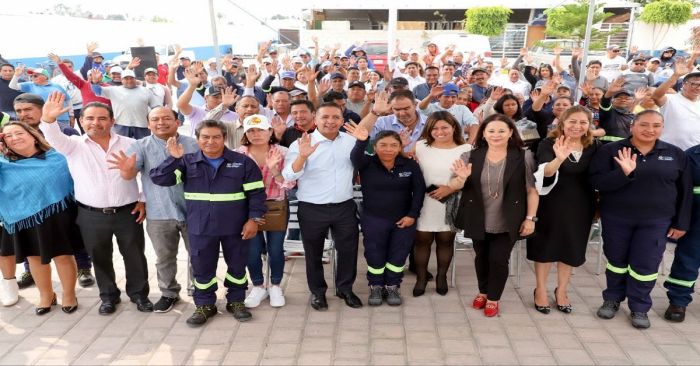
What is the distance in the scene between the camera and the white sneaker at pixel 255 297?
4.20m

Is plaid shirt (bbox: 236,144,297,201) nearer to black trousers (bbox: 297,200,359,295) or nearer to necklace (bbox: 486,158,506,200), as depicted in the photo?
black trousers (bbox: 297,200,359,295)

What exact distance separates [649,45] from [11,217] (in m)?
31.4

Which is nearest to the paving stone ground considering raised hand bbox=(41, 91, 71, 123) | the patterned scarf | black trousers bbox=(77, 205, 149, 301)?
black trousers bbox=(77, 205, 149, 301)

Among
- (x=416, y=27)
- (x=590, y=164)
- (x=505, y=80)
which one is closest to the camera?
(x=590, y=164)

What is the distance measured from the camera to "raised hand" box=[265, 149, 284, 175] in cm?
382

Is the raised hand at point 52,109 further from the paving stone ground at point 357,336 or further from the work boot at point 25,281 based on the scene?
the work boot at point 25,281

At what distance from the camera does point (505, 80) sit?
9297 millimetres

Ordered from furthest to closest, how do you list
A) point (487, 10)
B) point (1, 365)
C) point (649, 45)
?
point (487, 10), point (649, 45), point (1, 365)

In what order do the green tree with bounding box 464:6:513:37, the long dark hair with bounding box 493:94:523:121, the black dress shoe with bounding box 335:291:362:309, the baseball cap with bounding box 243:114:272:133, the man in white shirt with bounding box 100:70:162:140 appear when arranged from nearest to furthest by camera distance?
the baseball cap with bounding box 243:114:272:133 < the black dress shoe with bounding box 335:291:362:309 < the long dark hair with bounding box 493:94:523:121 < the man in white shirt with bounding box 100:70:162:140 < the green tree with bounding box 464:6:513:37

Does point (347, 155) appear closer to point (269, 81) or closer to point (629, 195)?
point (629, 195)

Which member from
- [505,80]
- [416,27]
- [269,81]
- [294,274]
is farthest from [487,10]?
[294,274]

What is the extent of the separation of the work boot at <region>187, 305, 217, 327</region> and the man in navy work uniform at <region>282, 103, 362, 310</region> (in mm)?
919

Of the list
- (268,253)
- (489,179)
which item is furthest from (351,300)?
(489,179)

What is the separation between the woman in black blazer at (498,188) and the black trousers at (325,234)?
909mm
